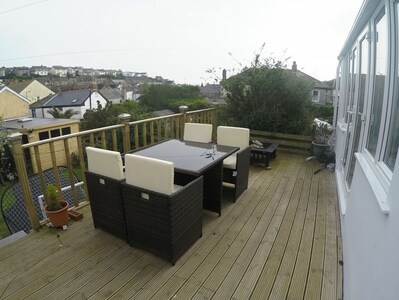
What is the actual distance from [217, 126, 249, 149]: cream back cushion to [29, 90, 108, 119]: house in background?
27.9 meters

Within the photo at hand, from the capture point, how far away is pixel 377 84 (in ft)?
6.84

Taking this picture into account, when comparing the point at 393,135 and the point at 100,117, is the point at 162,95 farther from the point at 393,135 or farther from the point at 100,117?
the point at 393,135

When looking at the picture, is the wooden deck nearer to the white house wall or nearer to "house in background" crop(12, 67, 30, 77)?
the white house wall

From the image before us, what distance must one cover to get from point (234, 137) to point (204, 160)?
971 millimetres

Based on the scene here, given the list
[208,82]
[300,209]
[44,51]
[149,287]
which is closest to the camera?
[149,287]

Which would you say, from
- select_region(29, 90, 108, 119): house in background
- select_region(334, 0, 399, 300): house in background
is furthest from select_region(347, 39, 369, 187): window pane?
select_region(29, 90, 108, 119): house in background

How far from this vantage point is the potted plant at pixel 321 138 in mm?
4848

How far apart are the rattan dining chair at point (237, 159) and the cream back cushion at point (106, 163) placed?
4.95 feet

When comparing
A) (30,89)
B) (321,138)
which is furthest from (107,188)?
(30,89)

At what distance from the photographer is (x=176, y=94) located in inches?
1447

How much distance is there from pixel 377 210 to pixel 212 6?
617 cm

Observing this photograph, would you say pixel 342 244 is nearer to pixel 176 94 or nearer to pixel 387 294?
pixel 387 294

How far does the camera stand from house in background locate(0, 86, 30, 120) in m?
20.2

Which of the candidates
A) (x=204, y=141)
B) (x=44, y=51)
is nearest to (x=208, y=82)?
(x=204, y=141)
